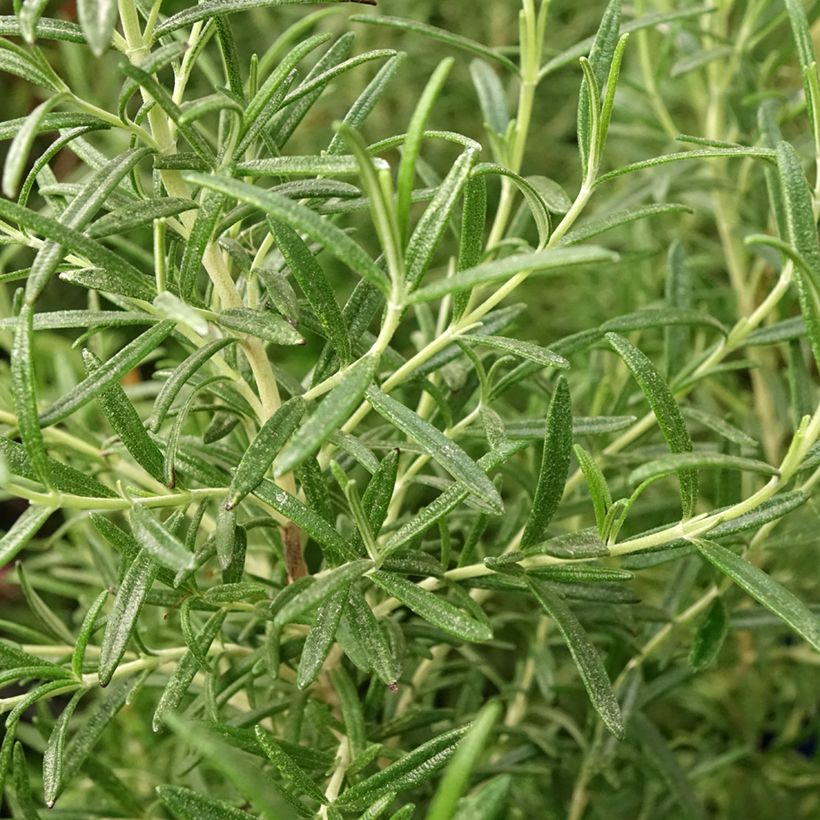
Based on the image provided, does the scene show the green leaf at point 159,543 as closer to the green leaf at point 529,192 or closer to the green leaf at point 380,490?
the green leaf at point 380,490

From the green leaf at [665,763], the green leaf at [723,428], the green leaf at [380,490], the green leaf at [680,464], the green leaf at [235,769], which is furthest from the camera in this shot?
the green leaf at [665,763]

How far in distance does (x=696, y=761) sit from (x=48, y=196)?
2.45 ft

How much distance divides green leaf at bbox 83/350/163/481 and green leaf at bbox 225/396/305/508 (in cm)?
6

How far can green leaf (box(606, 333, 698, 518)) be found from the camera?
1.60 feet

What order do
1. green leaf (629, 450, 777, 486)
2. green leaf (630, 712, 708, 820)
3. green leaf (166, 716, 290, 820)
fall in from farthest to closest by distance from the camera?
green leaf (630, 712, 708, 820), green leaf (629, 450, 777, 486), green leaf (166, 716, 290, 820)

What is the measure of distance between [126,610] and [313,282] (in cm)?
18

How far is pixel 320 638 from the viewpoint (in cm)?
48

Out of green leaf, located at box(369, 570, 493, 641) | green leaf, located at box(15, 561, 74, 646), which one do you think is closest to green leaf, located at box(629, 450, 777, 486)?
green leaf, located at box(369, 570, 493, 641)

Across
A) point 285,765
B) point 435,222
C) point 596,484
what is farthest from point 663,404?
point 285,765

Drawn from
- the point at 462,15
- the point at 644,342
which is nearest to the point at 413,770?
the point at 644,342

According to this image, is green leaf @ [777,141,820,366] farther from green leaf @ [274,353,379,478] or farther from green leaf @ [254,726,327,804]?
green leaf @ [254,726,327,804]

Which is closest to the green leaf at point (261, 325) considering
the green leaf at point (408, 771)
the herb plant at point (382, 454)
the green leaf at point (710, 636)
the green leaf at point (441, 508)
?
the herb plant at point (382, 454)

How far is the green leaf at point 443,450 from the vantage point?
1.49 feet

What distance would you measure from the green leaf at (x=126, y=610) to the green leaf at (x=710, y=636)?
13.4 inches
